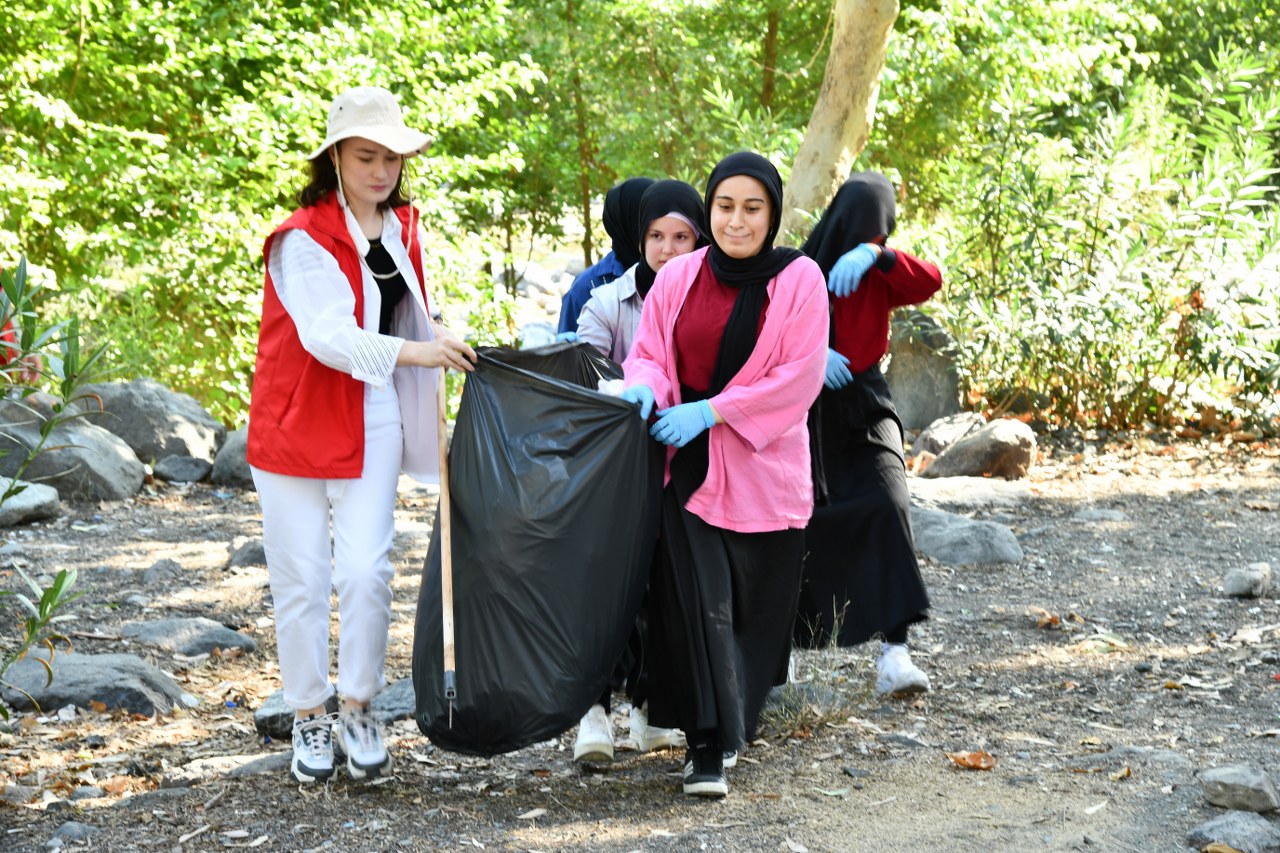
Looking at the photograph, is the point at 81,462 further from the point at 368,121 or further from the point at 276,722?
the point at 368,121

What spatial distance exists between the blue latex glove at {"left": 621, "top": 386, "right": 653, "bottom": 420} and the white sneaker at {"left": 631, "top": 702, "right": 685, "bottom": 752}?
3.03 feet

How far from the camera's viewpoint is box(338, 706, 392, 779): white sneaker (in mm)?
3525

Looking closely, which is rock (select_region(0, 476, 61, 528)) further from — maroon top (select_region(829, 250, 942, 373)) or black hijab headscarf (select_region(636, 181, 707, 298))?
maroon top (select_region(829, 250, 942, 373))

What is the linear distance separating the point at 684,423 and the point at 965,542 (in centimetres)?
348

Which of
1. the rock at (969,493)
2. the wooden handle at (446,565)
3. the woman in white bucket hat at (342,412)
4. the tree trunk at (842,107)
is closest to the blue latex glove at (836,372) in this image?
the woman in white bucket hat at (342,412)

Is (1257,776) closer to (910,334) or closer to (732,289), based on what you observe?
(732,289)

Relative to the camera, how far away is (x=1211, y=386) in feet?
30.3

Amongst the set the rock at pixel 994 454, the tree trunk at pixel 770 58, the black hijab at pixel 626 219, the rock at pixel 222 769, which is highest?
the tree trunk at pixel 770 58

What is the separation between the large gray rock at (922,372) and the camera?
372 inches

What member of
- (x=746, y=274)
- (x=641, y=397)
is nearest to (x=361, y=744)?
(x=641, y=397)

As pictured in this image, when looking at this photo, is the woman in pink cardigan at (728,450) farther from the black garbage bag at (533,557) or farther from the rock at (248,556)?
the rock at (248,556)

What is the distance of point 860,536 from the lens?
439cm

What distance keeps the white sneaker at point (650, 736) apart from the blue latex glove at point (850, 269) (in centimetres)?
140

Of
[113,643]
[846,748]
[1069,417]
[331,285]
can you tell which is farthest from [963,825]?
[1069,417]
